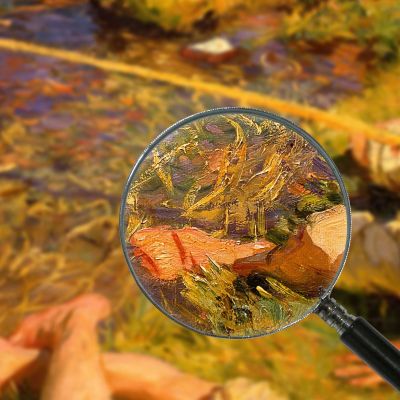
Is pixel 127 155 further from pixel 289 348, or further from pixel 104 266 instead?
pixel 289 348

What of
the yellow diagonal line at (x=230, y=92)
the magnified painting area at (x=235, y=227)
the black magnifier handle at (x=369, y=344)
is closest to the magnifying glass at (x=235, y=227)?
the magnified painting area at (x=235, y=227)

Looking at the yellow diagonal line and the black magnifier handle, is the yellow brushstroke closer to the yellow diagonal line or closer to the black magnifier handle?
the black magnifier handle

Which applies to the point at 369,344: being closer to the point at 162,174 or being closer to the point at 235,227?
the point at 235,227

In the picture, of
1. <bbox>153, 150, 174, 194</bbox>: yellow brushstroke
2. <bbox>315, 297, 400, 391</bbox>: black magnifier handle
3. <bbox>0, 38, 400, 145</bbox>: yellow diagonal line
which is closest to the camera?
<bbox>315, 297, 400, 391</bbox>: black magnifier handle

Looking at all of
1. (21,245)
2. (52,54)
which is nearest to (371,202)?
(21,245)

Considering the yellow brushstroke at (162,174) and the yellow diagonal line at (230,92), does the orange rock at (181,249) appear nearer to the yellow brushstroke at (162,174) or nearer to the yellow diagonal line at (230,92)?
the yellow brushstroke at (162,174)

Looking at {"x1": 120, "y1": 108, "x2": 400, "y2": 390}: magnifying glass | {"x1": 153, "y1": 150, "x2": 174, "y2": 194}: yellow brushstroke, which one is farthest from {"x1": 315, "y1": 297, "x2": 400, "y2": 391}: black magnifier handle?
{"x1": 153, "y1": 150, "x2": 174, "y2": 194}: yellow brushstroke
